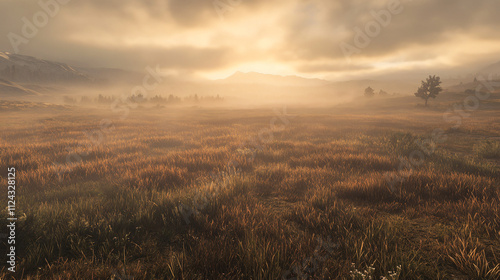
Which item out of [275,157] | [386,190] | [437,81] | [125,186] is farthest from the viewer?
[437,81]

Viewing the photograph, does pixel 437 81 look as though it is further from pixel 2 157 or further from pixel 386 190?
pixel 2 157

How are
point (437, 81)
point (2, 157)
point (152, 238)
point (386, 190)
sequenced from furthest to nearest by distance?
point (437, 81) → point (2, 157) → point (386, 190) → point (152, 238)

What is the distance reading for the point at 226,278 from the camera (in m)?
2.22

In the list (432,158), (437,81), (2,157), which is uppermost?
(437,81)

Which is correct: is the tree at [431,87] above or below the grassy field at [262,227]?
above

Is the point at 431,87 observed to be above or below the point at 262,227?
above

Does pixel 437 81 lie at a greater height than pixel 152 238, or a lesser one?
greater

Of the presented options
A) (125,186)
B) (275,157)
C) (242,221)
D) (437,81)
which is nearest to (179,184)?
(125,186)

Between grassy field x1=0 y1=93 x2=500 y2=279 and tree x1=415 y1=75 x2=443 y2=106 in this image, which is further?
tree x1=415 y1=75 x2=443 y2=106

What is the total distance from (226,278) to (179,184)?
Result: 11.5 ft

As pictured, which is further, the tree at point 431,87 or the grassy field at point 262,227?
the tree at point 431,87

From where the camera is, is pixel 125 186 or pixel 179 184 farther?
pixel 179 184

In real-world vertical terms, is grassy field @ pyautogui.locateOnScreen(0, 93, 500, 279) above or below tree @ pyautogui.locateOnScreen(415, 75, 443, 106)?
below

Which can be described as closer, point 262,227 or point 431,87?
point 262,227
